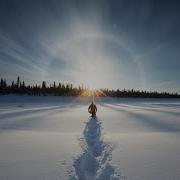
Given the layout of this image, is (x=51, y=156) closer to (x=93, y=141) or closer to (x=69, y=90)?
(x=93, y=141)

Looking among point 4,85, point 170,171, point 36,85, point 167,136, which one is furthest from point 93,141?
point 36,85

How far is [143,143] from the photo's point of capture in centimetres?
959

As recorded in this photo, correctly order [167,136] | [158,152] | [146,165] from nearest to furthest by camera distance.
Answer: [146,165], [158,152], [167,136]

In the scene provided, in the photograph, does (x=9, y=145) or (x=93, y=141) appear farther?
(x=93, y=141)

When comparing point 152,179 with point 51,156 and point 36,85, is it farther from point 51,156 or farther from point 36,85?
point 36,85

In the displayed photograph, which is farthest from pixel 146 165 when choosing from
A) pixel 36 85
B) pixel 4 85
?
pixel 36 85

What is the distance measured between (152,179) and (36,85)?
114 meters

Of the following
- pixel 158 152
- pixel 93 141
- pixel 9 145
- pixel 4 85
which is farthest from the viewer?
pixel 4 85

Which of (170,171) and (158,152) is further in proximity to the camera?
(158,152)

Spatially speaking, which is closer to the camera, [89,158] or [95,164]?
[95,164]

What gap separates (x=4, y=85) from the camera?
100625 millimetres

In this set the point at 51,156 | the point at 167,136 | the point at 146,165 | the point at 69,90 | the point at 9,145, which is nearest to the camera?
the point at 146,165

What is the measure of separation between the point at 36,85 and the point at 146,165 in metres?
113

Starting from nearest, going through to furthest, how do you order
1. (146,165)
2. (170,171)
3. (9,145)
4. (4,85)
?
(170,171), (146,165), (9,145), (4,85)
